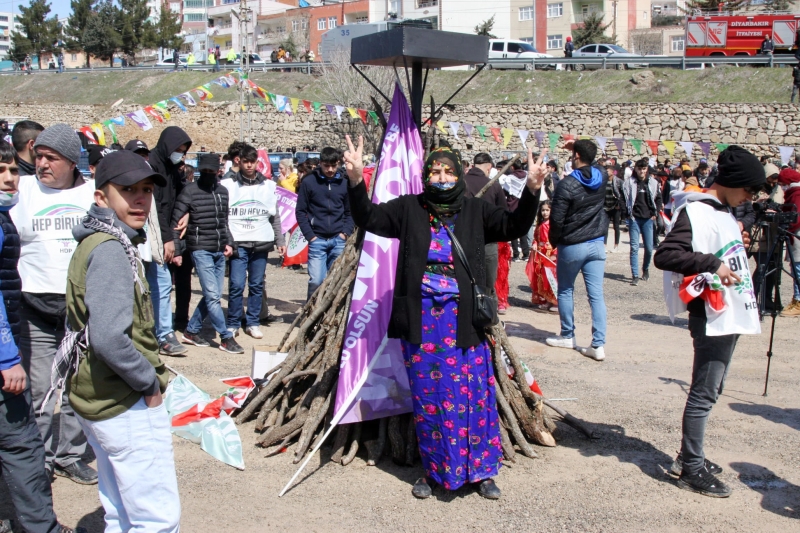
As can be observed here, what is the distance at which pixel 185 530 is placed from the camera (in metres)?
3.57

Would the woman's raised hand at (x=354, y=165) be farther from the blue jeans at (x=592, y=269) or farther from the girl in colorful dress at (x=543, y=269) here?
the girl in colorful dress at (x=543, y=269)

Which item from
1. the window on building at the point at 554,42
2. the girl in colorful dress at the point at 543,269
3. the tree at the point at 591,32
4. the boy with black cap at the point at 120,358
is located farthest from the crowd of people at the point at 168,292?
the window on building at the point at 554,42

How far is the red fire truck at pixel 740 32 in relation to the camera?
32.7 meters

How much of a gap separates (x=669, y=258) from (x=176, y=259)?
14.5 feet

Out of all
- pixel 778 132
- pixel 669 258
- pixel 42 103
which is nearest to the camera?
pixel 669 258

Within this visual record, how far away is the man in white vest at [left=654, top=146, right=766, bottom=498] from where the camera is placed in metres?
3.76

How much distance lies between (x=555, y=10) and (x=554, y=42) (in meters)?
2.26

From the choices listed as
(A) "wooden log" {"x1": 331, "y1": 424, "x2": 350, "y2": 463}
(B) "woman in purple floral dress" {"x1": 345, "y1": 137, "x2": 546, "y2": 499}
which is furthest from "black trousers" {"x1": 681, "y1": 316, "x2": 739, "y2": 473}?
(A) "wooden log" {"x1": 331, "y1": 424, "x2": 350, "y2": 463}

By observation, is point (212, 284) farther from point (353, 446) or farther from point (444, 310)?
point (444, 310)

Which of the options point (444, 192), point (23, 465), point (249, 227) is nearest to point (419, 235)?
point (444, 192)

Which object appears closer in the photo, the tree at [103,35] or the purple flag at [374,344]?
the purple flag at [374,344]

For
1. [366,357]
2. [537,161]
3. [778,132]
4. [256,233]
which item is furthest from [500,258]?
[778,132]

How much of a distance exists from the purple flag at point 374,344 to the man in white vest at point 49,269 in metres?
1.52

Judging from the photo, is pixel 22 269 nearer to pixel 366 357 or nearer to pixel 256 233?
pixel 366 357
